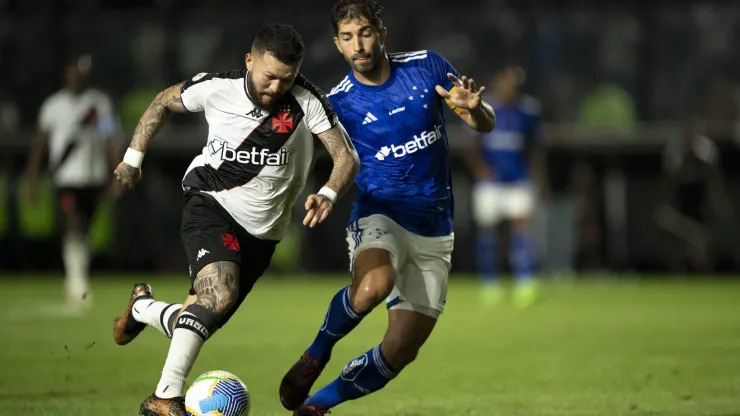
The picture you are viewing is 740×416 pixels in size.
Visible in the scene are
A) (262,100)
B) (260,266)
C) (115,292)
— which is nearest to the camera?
(262,100)

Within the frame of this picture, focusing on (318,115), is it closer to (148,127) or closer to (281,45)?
(281,45)

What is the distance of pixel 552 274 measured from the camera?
20.7 meters

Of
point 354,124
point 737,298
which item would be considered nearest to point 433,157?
point 354,124

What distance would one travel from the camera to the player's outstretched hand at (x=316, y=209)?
587cm

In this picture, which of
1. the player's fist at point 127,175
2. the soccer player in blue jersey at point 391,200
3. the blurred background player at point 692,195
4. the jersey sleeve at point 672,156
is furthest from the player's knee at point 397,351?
the jersey sleeve at point 672,156

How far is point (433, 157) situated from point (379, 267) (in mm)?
832

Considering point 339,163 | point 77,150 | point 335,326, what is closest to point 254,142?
point 339,163

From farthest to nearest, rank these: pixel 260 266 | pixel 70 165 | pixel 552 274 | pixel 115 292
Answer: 1. pixel 552 274
2. pixel 115 292
3. pixel 70 165
4. pixel 260 266

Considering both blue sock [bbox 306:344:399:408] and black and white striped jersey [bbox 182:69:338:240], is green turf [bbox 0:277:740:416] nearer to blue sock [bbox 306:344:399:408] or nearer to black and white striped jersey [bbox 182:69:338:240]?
blue sock [bbox 306:344:399:408]

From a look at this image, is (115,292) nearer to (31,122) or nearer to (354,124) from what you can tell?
(31,122)

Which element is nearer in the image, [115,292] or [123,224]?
[115,292]

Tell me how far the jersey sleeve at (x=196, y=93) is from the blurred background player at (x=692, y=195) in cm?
1473

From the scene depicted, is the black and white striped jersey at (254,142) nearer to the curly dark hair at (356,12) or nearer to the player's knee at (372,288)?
the curly dark hair at (356,12)

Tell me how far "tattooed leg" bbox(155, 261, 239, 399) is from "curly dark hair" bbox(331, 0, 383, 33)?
1.49 metres
